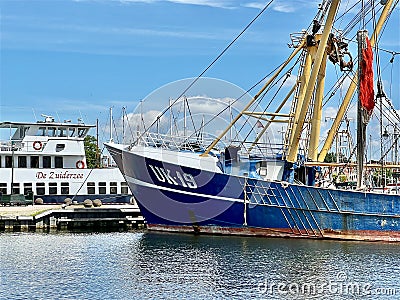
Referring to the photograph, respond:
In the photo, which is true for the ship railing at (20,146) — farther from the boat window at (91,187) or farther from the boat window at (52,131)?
the boat window at (91,187)

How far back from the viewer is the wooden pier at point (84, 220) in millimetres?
40938

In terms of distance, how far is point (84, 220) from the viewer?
42.0m

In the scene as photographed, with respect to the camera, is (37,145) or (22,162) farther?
(37,145)

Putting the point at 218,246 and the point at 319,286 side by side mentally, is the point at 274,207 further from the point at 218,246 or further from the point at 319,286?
the point at 319,286

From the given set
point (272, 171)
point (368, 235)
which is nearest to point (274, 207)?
point (272, 171)

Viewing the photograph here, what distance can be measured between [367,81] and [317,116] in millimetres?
3599

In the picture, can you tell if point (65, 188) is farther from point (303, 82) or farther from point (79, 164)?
point (303, 82)

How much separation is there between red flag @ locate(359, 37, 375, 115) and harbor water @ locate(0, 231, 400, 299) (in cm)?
671

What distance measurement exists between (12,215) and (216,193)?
1239 cm

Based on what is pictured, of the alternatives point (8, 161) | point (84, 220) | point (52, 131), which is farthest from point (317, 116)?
point (8, 161)

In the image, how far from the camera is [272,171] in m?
37.2

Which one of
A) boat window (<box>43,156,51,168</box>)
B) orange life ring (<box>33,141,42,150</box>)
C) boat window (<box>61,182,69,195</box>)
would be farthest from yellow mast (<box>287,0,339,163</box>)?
orange life ring (<box>33,141,42,150</box>)

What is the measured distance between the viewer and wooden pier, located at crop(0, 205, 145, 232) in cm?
4094

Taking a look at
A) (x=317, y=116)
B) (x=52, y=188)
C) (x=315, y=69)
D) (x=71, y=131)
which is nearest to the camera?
(x=315, y=69)
